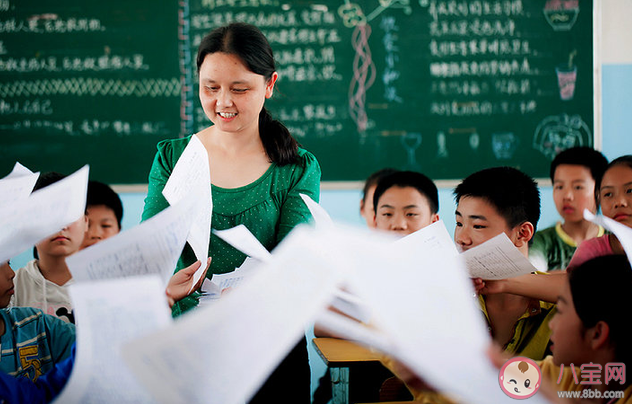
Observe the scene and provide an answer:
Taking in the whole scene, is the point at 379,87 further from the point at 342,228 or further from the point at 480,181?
the point at 342,228

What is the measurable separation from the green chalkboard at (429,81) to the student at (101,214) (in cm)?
87

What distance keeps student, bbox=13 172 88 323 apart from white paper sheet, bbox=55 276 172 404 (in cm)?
142

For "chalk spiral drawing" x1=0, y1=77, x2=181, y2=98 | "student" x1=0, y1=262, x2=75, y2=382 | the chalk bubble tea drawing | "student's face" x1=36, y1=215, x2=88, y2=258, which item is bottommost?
"student" x1=0, y1=262, x2=75, y2=382

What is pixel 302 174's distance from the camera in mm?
1657

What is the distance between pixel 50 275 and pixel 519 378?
1797 millimetres

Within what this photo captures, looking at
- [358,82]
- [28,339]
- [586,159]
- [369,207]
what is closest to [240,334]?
[28,339]

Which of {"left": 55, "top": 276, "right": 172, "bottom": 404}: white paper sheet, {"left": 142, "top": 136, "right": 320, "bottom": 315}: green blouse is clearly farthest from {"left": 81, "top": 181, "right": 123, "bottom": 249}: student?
{"left": 55, "top": 276, "right": 172, "bottom": 404}: white paper sheet

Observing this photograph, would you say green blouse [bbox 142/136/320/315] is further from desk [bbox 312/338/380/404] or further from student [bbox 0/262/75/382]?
desk [bbox 312/338/380/404]

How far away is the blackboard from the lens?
322 cm

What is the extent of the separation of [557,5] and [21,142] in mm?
3080

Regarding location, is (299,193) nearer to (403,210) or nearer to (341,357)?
(341,357)

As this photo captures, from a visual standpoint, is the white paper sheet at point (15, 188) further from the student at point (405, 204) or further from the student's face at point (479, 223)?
the student at point (405, 204)

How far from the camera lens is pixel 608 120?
335 centimetres

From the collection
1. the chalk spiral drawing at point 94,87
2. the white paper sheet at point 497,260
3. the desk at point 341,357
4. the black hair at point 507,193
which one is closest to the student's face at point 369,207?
the black hair at point 507,193
